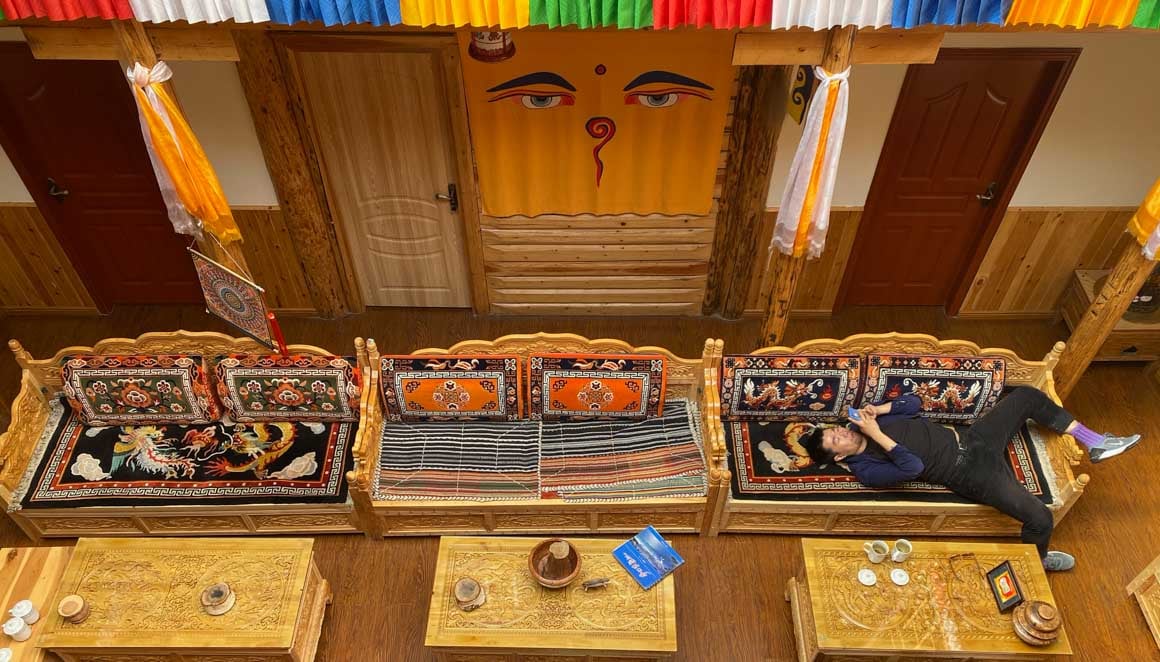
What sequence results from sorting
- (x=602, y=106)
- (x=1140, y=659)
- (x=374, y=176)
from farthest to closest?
1. (x=374, y=176)
2. (x=602, y=106)
3. (x=1140, y=659)

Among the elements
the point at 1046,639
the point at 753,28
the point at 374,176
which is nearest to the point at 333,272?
the point at 374,176

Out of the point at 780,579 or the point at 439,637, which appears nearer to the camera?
the point at 439,637

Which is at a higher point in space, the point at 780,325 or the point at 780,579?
the point at 780,325

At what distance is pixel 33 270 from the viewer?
19.9 feet

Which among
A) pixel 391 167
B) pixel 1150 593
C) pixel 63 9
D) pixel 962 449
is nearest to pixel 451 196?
pixel 391 167

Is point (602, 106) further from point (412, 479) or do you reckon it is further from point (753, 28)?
point (412, 479)

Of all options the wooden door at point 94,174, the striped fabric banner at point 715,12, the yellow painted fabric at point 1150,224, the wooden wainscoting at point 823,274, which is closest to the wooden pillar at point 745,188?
the wooden wainscoting at point 823,274

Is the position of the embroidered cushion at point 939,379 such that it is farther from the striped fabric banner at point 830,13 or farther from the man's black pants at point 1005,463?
the striped fabric banner at point 830,13

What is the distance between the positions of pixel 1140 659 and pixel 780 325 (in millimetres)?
2729

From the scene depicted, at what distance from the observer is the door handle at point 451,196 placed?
5.58m

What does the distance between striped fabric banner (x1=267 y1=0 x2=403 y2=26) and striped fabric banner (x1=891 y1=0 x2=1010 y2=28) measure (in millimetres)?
2338

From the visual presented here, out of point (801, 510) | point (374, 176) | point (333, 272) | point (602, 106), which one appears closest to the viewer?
point (801, 510)

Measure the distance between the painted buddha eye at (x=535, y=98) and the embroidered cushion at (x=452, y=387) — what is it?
1612 mm

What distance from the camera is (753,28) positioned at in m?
3.79
